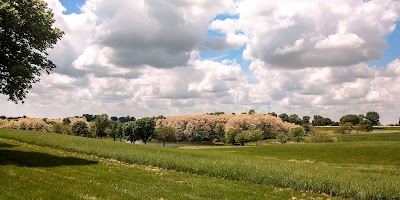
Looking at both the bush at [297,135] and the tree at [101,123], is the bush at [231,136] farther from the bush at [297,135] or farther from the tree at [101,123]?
the tree at [101,123]

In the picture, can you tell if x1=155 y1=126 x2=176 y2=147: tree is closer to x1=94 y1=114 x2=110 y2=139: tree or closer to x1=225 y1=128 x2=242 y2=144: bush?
x1=94 y1=114 x2=110 y2=139: tree

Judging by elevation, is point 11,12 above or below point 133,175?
above

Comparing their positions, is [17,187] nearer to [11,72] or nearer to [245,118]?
[11,72]

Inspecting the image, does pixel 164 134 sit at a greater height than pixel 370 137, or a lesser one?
lesser

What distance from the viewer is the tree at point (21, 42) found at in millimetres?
32312

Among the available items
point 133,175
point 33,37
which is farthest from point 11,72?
point 133,175

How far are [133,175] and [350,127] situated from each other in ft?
590

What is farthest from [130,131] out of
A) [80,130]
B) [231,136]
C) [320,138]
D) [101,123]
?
[320,138]

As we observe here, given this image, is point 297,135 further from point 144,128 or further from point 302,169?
point 302,169

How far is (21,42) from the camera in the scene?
35188 millimetres

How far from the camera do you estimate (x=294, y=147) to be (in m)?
85.1

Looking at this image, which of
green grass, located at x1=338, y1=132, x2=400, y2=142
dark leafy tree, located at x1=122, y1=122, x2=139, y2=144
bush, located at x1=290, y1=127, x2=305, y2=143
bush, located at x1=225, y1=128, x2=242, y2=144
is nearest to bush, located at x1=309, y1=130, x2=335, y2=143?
green grass, located at x1=338, y1=132, x2=400, y2=142

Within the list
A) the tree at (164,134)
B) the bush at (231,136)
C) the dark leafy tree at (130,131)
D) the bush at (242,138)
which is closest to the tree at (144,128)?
the dark leafy tree at (130,131)

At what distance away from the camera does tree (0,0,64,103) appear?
1272 inches
